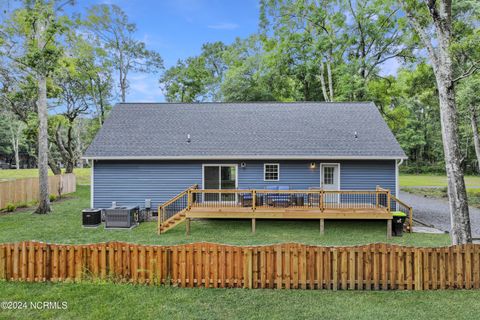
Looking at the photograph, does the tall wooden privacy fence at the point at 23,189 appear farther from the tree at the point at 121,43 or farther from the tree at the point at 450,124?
the tree at the point at 450,124

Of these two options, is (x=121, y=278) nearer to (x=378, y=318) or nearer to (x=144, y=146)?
(x=378, y=318)

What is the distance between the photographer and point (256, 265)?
5.17 metres

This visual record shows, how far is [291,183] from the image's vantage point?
38.7 feet

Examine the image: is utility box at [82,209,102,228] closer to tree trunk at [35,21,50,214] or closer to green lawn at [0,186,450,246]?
green lawn at [0,186,450,246]

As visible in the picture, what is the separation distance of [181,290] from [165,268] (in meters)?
0.53

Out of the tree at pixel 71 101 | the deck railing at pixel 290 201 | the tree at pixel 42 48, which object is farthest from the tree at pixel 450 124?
the tree at pixel 71 101

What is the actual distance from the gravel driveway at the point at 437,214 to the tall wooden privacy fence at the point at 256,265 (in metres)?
5.80

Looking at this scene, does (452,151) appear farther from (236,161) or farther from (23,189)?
(23,189)

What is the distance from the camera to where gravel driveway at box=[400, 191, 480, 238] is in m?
10.4

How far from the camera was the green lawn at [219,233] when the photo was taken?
8484 millimetres

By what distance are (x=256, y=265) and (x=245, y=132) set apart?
862 centimetres

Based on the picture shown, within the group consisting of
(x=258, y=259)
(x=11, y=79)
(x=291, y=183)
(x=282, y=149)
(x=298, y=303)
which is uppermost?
(x=11, y=79)

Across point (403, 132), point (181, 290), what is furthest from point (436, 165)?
point (181, 290)

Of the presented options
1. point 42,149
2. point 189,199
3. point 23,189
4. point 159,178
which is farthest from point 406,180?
point 23,189
